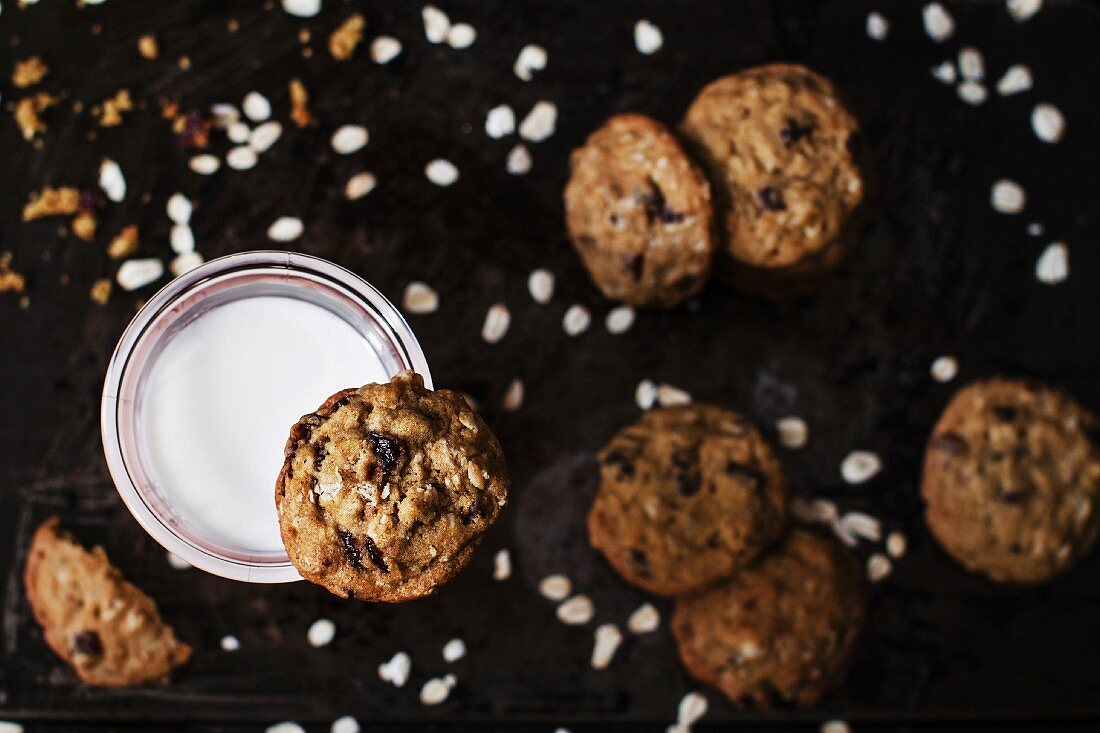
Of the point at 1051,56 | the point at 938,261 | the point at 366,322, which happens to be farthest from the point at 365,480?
the point at 1051,56

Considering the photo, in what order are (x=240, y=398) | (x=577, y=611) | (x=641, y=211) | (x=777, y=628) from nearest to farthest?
(x=240, y=398) → (x=641, y=211) → (x=777, y=628) → (x=577, y=611)

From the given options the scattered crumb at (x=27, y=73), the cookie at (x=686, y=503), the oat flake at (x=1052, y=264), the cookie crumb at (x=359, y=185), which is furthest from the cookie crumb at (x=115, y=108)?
the oat flake at (x=1052, y=264)

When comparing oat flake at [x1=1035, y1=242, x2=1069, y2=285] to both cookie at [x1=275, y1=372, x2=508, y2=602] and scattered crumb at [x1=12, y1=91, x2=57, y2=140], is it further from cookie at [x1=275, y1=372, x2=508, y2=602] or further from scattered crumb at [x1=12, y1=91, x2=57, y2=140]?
scattered crumb at [x1=12, y1=91, x2=57, y2=140]

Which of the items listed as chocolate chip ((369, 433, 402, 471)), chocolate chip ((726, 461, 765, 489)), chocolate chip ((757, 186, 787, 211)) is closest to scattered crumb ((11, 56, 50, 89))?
chocolate chip ((369, 433, 402, 471))

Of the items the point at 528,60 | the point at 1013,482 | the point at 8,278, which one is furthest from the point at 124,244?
the point at 1013,482

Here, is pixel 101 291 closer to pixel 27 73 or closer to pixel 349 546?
pixel 27 73

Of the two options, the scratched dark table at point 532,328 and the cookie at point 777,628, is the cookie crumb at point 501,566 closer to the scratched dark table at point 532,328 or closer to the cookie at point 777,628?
the scratched dark table at point 532,328

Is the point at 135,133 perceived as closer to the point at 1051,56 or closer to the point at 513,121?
the point at 513,121
